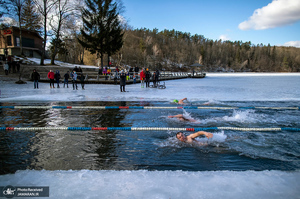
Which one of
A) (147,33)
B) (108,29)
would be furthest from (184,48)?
(108,29)

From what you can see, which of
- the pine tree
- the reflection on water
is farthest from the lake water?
the pine tree

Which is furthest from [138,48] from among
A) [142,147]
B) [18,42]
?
[142,147]

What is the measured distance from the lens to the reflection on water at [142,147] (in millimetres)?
4332

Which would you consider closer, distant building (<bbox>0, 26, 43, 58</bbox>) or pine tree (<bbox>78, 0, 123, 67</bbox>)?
pine tree (<bbox>78, 0, 123, 67</bbox>)

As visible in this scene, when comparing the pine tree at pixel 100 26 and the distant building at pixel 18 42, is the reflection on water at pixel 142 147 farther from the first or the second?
the distant building at pixel 18 42

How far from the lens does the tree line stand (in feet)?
112

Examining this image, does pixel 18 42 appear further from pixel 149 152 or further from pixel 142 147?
pixel 149 152

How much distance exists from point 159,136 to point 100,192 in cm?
338

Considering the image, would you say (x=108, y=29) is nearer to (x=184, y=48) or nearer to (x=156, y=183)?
(x=156, y=183)

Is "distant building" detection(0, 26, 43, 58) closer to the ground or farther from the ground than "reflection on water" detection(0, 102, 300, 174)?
farther from the ground

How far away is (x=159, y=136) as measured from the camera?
6.32 metres

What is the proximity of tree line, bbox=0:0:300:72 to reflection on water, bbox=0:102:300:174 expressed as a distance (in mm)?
29555

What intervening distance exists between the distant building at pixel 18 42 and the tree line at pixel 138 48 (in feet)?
7.90

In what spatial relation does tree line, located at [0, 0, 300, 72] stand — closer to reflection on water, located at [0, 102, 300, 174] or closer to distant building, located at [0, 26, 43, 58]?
distant building, located at [0, 26, 43, 58]
